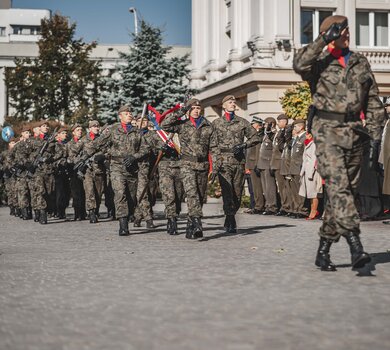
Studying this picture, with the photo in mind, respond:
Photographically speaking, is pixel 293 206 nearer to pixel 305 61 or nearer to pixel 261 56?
pixel 305 61

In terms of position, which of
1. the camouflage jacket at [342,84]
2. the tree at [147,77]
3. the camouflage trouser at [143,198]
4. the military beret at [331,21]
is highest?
the tree at [147,77]

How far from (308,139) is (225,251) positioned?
7.27 meters

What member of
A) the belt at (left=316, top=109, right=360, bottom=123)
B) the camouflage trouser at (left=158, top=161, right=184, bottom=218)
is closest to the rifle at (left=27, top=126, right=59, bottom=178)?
the camouflage trouser at (left=158, top=161, right=184, bottom=218)

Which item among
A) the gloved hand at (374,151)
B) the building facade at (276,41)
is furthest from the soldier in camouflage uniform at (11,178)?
the gloved hand at (374,151)

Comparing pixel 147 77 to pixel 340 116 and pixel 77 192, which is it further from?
pixel 340 116

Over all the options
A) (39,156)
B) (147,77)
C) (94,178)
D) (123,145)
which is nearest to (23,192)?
(39,156)

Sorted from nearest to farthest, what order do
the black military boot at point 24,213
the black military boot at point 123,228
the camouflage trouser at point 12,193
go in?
the black military boot at point 123,228, the black military boot at point 24,213, the camouflage trouser at point 12,193

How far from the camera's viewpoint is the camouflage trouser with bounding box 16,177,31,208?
19.8 meters

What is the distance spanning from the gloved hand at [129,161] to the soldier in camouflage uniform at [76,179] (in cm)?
450

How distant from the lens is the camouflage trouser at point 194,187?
12.4m

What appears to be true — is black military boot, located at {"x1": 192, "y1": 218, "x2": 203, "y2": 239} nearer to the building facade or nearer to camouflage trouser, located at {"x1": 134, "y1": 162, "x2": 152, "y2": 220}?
camouflage trouser, located at {"x1": 134, "y1": 162, "x2": 152, "y2": 220}

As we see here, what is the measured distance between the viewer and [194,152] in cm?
1267

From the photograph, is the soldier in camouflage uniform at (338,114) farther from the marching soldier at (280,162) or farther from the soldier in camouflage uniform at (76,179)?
the soldier in camouflage uniform at (76,179)

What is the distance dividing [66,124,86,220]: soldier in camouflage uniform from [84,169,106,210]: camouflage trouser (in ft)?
2.52
